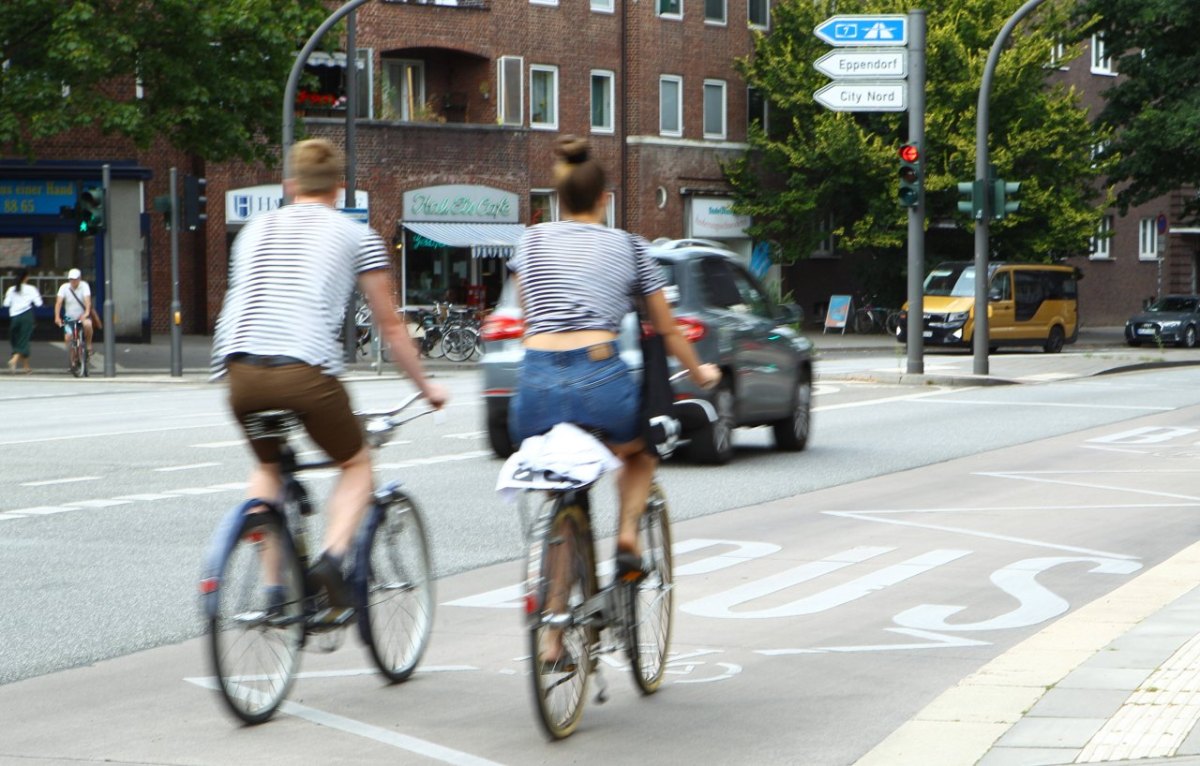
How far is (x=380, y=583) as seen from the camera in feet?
20.5

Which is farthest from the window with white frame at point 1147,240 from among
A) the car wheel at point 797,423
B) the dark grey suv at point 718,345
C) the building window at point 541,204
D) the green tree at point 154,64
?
the dark grey suv at point 718,345

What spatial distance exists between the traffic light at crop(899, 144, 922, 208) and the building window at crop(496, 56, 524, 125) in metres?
20.6

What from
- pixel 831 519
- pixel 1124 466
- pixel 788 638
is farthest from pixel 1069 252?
pixel 788 638

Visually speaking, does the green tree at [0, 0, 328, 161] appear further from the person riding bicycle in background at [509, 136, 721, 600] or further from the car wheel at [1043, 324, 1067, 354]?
the person riding bicycle in background at [509, 136, 721, 600]

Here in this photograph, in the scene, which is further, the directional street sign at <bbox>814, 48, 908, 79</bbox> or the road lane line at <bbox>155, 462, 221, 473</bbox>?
the directional street sign at <bbox>814, 48, 908, 79</bbox>

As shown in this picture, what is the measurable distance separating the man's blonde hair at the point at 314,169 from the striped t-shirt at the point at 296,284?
0.08 meters

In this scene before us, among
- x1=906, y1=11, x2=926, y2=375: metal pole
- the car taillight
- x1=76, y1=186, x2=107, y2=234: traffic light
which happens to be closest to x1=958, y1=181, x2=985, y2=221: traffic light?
x1=906, y1=11, x2=926, y2=375: metal pole

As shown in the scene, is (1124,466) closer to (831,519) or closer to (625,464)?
(831,519)

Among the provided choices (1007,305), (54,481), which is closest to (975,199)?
(1007,305)

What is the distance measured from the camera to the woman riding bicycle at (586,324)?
573 cm

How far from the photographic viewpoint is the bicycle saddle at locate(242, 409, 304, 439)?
572 centimetres

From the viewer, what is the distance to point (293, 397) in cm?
568

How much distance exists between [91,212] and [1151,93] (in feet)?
99.0

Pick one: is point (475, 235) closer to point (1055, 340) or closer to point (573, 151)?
point (1055, 340)
